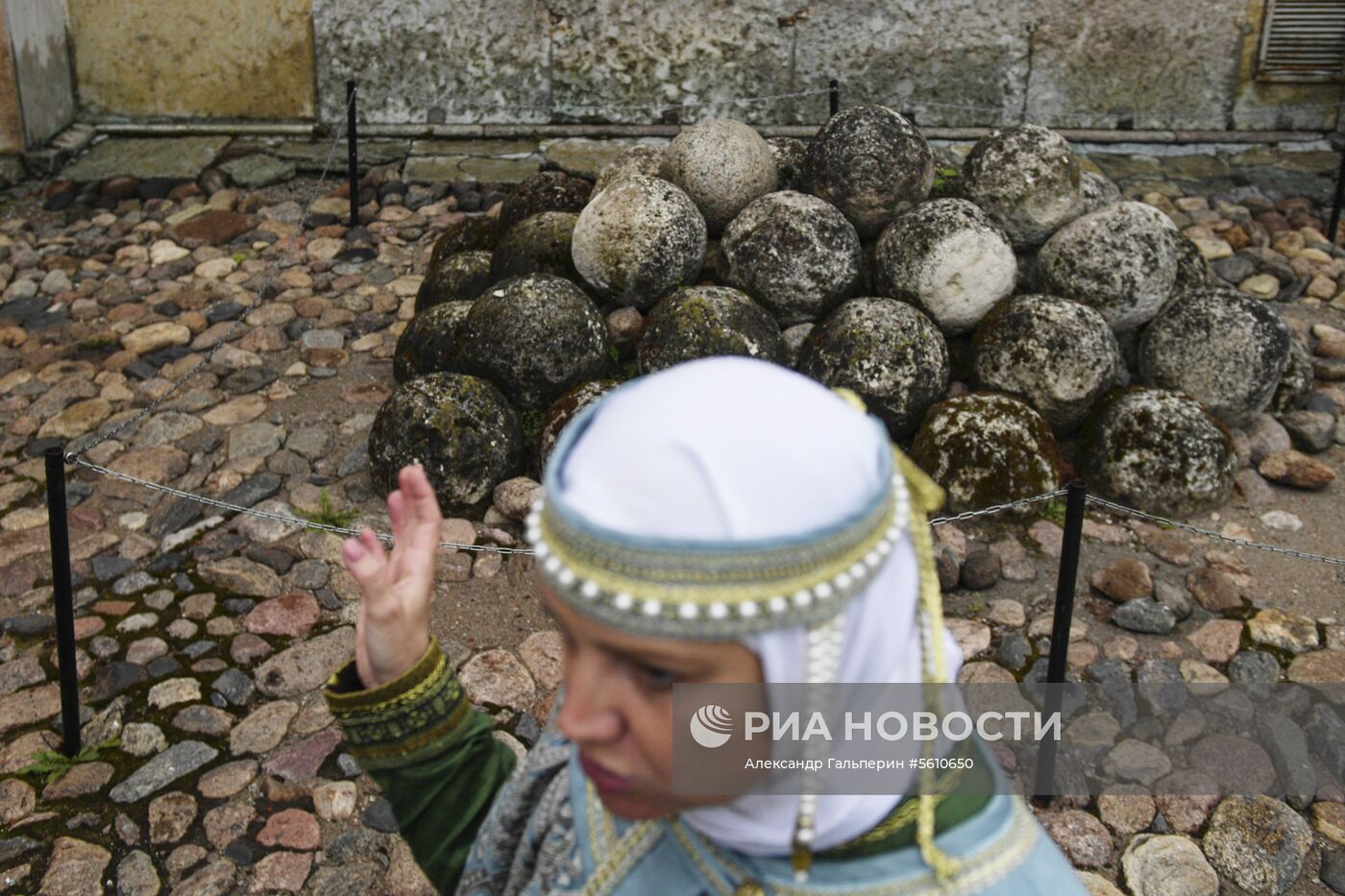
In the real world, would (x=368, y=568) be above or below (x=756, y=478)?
below

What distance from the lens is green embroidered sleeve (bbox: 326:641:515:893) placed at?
1.83m

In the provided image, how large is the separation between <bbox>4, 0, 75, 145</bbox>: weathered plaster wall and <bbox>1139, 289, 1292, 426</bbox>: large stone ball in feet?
23.8

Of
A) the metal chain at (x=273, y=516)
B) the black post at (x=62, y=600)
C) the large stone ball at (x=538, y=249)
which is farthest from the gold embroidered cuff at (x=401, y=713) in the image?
the large stone ball at (x=538, y=249)

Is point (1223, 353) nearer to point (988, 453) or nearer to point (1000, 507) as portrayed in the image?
point (988, 453)

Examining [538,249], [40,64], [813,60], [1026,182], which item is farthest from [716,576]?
[40,64]

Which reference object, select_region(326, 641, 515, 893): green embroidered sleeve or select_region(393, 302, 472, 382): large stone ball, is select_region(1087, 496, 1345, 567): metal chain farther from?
select_region(393, 302, 472, 382): large stone ball

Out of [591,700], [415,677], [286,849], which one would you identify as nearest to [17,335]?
[286,849]

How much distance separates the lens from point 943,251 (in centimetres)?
533

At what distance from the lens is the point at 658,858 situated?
160 centimetres

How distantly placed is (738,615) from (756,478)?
134 mm

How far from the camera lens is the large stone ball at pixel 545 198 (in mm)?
6434

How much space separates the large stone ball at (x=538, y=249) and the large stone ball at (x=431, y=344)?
0.26 m

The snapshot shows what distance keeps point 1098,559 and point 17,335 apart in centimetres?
534

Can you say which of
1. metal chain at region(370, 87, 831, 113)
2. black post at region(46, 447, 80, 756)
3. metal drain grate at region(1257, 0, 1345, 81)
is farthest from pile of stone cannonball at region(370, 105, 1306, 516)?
metal drain grate at region(1257, 0, 1345, 81)
